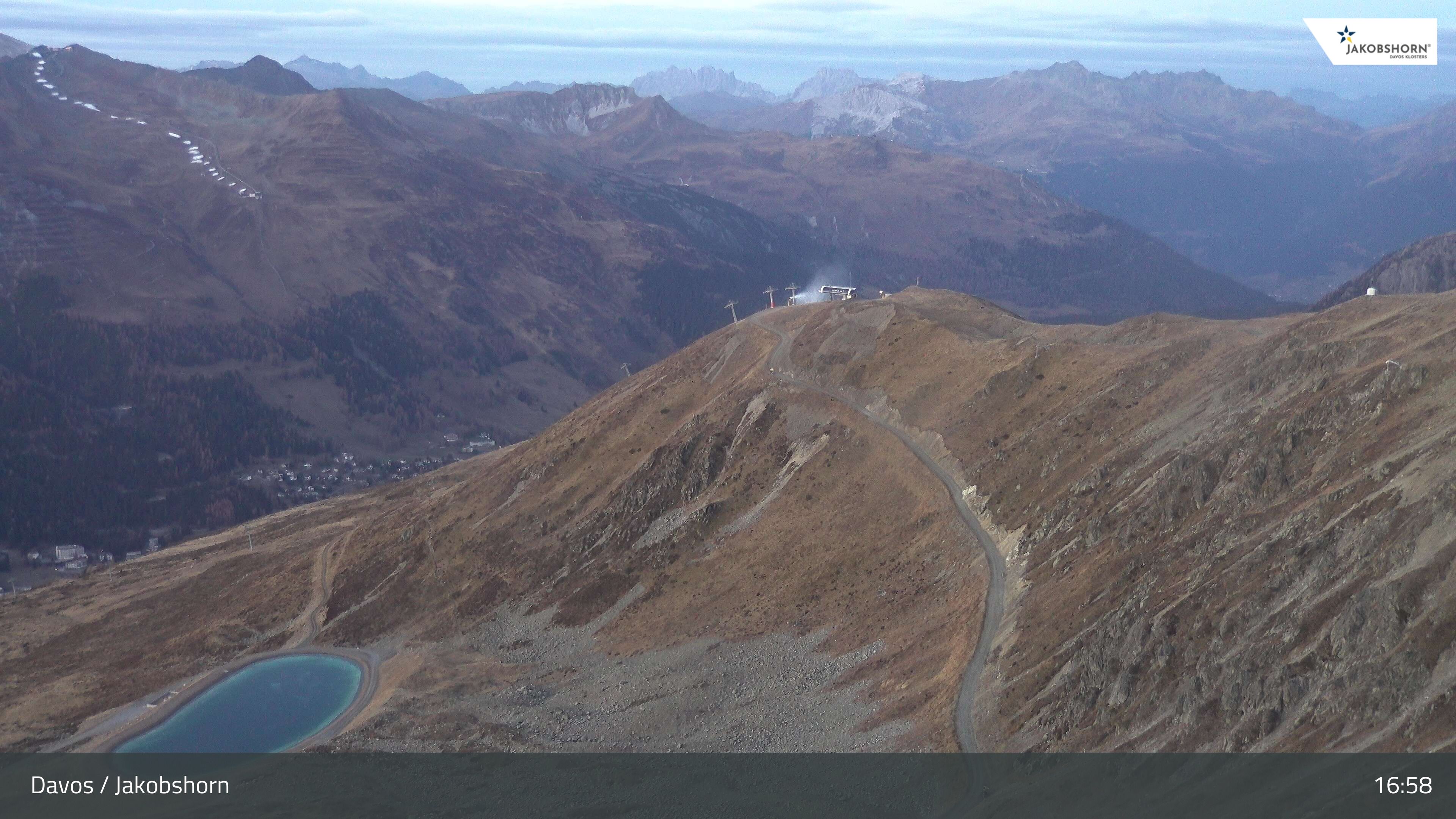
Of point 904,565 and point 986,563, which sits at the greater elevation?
point 986,563

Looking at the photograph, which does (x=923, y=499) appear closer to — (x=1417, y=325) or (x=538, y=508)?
(x=1417, y=325)

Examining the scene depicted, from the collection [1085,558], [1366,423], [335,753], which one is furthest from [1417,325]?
[335,753]

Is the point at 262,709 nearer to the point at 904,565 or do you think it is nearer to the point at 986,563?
the point at 904,565

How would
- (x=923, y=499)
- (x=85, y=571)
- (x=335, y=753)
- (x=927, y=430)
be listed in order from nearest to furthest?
(x=335, y=753)
(x=923, y=499)
(x=927, y=430)
(x=85, y=571)

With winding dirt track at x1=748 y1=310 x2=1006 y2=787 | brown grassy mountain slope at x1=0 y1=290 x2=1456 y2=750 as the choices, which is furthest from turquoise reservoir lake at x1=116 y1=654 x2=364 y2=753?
winding dirt track at x1=748 y1=310 x2=1006 y2=787

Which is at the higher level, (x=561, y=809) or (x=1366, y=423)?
(x=1366, y=423)
